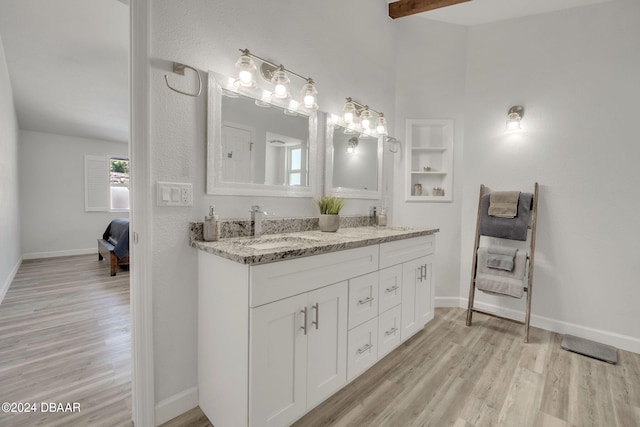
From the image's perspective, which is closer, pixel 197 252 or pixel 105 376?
pixel 197 252

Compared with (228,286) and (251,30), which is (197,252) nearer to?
(228,286)

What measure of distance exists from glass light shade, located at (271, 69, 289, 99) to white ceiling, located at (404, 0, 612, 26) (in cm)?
200

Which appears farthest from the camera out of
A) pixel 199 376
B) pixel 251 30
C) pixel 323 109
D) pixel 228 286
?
pixel 323 109

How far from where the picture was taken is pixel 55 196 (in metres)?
5.35

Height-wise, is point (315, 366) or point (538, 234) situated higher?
point (538, 234)

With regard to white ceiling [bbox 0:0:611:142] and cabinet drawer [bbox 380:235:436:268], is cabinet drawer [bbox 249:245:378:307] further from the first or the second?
white ceiling [bbox 0:0:611:142]

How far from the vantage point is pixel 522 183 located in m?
2.65

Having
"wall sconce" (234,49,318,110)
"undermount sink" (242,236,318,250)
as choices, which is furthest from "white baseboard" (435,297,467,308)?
"wall sconce" (234,49,318,110)

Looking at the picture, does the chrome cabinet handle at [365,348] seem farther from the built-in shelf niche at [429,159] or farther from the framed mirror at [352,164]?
the built-in shelf niche at [429,159]

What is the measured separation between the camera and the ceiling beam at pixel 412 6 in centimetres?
257

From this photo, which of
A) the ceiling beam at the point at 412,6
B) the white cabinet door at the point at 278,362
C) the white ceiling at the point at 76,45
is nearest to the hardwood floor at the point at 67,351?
the white cabinet door at the point at 278,362

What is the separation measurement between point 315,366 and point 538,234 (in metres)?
2.37

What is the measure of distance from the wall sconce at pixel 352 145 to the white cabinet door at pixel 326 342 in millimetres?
1304

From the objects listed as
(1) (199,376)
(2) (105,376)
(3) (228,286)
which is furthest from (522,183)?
(2) (105,376)
